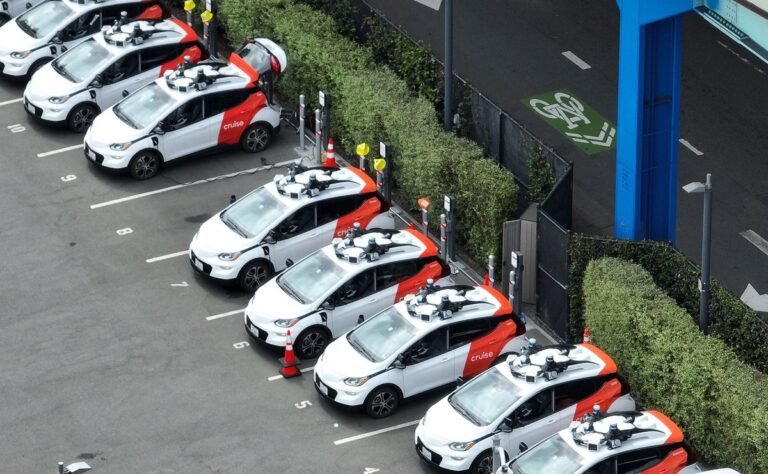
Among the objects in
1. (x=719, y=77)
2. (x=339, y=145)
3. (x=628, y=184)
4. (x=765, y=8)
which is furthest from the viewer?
(x=719, y=77)

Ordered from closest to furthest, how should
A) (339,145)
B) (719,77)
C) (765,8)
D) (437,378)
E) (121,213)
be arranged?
(765,8) < (437,378) < (121,213) < (339,145) < (719,77)

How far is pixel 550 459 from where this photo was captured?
26.9m

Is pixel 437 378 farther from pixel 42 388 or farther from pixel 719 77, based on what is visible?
pixel 719 77

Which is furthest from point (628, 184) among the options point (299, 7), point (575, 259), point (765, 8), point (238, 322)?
point (299, 7)

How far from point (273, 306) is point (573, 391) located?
5681mm

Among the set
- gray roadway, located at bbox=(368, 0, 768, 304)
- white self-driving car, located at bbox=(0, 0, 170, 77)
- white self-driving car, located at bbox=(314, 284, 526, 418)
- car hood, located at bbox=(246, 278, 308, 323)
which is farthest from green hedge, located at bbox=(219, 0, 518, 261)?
car hood, located at bbox=(246, 278, 308, 323)

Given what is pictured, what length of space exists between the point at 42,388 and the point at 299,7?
11.9 meters

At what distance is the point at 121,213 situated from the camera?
116 feet

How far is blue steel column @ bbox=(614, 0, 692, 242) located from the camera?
3056 cm

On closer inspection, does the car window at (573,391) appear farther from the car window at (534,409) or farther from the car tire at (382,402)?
the car tire at (382,402)

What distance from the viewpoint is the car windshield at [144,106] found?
35.7m

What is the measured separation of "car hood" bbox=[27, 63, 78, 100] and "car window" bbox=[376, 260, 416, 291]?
374 inches

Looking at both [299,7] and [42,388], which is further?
[299,7]

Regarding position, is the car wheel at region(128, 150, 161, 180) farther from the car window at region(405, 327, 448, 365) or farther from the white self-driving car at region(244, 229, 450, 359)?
the car window at region(405, 327, 448, 365)
